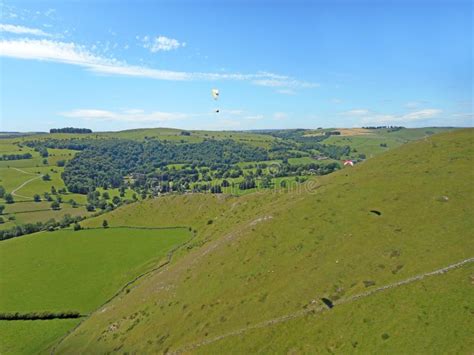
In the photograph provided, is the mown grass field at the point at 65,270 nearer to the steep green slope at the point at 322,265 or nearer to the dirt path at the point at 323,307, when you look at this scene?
the steep green slope at the point at 322,265

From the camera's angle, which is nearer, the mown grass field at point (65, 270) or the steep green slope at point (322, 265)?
the steep green slope at point (322, 265)

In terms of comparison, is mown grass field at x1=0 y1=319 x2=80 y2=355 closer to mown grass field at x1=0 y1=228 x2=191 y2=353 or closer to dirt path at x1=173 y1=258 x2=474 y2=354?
mown grass field at x1=0 y1=228 x2=191 y2=353

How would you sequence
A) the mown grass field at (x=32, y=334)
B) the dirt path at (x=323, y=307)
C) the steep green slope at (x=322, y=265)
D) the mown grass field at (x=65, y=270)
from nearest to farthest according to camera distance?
the steep green slope at (x=322, y=265) → the dirt path at (x=323, y=307) → the mown grass field at (x=32, y=334) → the mown grass field at (x=65, y=270)

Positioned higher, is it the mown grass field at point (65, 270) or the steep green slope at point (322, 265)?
the steep green slope at point (322, 265)

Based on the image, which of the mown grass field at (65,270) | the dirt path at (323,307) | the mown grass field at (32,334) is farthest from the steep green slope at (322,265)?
the mown grass field at (65,270)

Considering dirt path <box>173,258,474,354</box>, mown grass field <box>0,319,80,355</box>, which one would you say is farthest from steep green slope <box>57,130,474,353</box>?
mown grass field <box>0,319,80,355</box>

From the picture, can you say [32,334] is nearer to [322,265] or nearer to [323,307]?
[322,265]
